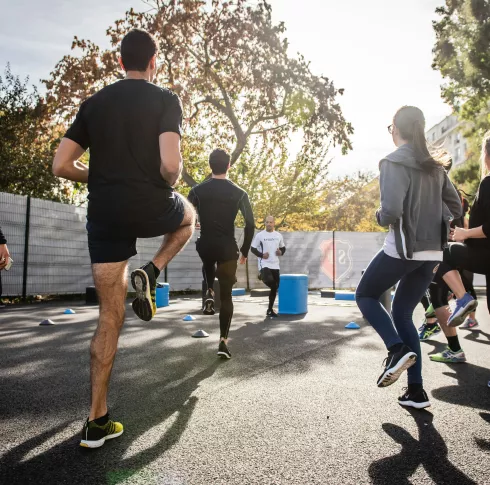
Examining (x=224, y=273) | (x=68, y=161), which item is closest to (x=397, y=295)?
(x=224, y=273)

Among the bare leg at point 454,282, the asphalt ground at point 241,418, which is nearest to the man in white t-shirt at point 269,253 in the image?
the asphalt ground at point 241,418

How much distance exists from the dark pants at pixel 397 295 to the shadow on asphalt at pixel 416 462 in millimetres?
625

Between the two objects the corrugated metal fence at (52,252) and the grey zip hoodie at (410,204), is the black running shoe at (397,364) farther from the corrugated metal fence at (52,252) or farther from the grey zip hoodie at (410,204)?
the corrugated metal fence at (52,252)

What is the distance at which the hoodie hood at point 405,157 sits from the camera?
327 centimetres

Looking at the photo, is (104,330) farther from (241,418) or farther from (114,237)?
(241,418)

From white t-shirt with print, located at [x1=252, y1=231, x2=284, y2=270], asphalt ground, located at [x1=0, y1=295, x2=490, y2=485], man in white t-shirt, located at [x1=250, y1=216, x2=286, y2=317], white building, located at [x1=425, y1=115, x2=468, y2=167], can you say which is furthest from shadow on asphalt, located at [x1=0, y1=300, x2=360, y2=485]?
white building, located at [x1=425, y1=115, x2=468, y2=167]

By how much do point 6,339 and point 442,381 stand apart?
15.6ft

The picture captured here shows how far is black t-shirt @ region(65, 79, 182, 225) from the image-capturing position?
8.51 ft

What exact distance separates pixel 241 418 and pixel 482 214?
2.44 m

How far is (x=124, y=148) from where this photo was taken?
261 cm

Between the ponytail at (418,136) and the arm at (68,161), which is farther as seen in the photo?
the ponytail at (418,136)

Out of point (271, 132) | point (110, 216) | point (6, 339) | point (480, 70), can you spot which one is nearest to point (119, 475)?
point (110, 216)

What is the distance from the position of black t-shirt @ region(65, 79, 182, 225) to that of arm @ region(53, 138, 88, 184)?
0.05m

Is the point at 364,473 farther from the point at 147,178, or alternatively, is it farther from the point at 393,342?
the point at 147,178
